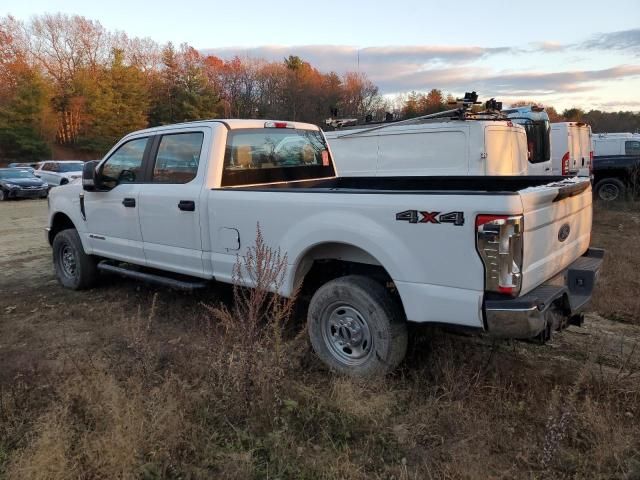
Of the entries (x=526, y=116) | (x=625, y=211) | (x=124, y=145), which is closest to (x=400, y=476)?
(x=124, y=145)

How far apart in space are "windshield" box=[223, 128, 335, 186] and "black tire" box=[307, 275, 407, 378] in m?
1.66

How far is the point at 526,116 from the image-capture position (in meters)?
10.7

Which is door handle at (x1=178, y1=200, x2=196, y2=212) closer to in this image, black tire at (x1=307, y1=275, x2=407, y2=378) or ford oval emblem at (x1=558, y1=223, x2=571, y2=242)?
black tire at (x1=307, y1=275, x2=407, y2=378)

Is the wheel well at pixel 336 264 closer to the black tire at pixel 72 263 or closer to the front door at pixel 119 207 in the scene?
the front door at pixel 119 207

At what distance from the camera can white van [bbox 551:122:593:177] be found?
1234cm

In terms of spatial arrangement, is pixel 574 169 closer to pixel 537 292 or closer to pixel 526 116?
pixel 526 116

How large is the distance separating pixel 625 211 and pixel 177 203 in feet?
40.6

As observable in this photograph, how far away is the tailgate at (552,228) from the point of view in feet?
10.3

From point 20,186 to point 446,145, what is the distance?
64.3ft

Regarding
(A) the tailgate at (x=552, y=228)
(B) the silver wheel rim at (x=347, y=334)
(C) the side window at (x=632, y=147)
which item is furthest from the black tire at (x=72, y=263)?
(C) the side window at (x=632, y=147)

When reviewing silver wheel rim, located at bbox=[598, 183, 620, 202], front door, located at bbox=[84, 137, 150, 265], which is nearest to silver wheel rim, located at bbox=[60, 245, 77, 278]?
front door, located at bbox=[84, 137, 150, 265]

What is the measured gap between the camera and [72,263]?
6.54 m

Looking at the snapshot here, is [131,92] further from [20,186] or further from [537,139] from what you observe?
[537,139]

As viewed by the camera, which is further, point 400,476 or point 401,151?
point 401,151
